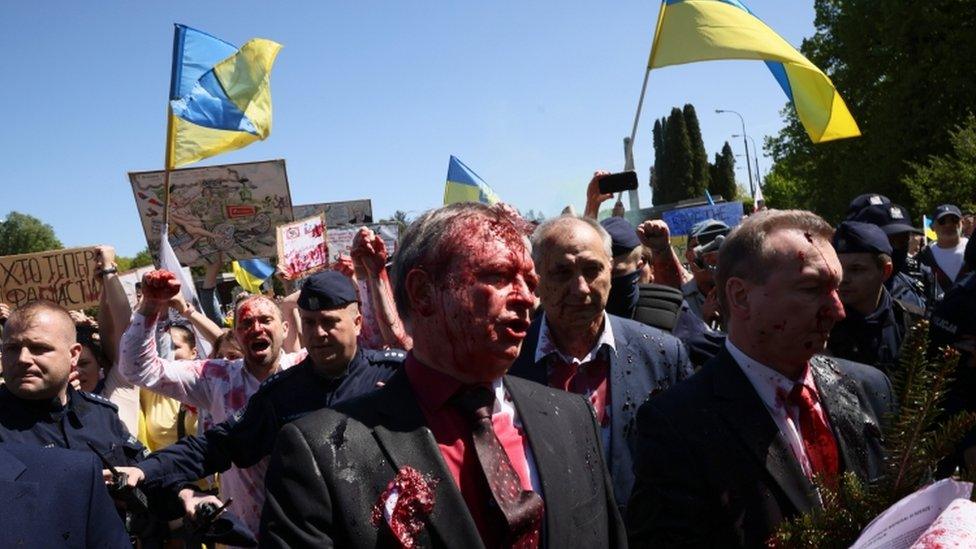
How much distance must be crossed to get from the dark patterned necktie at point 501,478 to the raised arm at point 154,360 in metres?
2.76

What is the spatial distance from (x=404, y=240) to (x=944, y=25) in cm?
3566

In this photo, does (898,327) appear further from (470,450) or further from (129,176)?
(129,176)

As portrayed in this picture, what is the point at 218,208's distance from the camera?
1130 cm

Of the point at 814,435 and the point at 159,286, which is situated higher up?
the point at 159,286

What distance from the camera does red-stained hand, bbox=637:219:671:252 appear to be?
5.96 m

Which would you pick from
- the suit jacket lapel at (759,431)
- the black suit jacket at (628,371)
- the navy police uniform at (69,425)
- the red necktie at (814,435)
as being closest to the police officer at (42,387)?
the navy police uniform at (69,425)

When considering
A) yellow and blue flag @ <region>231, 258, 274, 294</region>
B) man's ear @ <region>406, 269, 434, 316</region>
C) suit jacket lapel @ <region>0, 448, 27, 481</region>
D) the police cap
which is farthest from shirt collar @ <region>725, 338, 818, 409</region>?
yellow and blue flag @ <region>231, 258, 274, 294</region>

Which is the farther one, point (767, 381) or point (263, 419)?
point (263, 419)

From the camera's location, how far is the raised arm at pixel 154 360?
468 cm

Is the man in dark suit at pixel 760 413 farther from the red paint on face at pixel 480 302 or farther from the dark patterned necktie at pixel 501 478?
the red paint on face at pixel 480 302

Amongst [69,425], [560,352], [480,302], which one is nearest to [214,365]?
[69,425]

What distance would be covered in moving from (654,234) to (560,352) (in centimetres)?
237

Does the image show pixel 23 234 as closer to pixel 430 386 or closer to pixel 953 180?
pixel 953 180

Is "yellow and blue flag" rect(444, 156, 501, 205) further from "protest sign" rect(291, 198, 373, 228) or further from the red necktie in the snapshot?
"protest sign" rect(291, 198, 373, 228)
